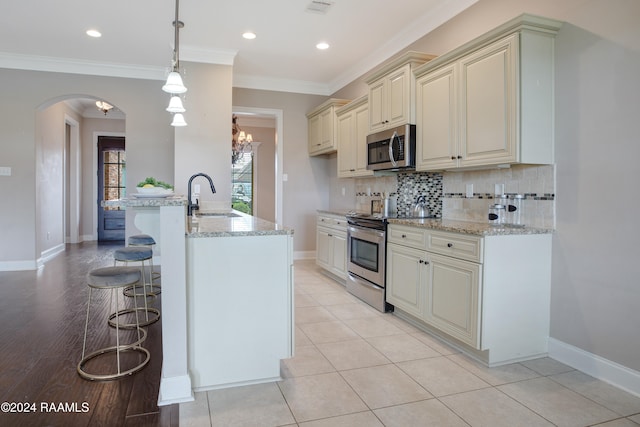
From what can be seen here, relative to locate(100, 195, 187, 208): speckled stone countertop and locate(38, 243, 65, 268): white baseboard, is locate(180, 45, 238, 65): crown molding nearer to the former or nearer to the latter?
locate(100, 195, 187, 208): speckled stone countertop

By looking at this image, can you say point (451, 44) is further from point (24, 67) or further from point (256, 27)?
point (24, 67)

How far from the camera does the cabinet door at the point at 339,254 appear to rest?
14.8 feet

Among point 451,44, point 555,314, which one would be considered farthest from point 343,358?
point 451,44

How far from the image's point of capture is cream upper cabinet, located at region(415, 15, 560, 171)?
97.3 inches

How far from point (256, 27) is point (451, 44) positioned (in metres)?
1.92

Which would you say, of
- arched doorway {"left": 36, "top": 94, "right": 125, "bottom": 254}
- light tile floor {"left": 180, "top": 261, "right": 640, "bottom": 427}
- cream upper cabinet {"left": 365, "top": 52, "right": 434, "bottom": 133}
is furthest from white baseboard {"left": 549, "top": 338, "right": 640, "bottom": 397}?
arched doorway {"left": 36, "top": 94, "right": 125, "bottom": 254}

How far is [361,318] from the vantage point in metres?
3.44

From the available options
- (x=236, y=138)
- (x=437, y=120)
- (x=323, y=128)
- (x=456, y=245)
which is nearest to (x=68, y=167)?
(x=236, y=138)

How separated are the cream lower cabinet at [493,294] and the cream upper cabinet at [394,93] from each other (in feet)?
4.29

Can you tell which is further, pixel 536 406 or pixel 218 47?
pixel 218 47

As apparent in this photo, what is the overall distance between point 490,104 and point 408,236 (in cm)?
115

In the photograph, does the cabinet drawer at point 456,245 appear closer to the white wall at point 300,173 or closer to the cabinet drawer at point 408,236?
the cabinet drawer at point 408,236

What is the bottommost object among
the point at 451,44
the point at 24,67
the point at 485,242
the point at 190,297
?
the point at 190,297

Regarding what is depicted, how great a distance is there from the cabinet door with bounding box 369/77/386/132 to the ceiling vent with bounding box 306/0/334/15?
0.84 m
